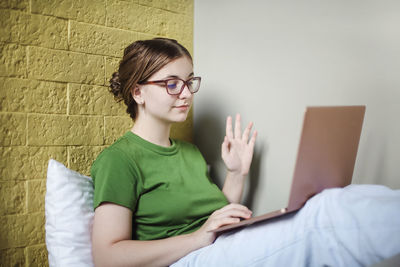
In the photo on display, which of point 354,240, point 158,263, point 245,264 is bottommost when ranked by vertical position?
point 158,263

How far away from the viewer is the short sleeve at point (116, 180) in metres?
1.13

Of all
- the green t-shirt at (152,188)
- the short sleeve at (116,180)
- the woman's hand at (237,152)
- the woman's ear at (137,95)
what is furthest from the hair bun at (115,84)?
the woman's hand at (237,152)

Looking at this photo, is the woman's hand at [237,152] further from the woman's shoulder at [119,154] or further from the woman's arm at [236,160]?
the woman's shoulder at [119,154]

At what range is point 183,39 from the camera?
1929 mm

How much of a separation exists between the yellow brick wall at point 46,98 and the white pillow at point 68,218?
183 mm

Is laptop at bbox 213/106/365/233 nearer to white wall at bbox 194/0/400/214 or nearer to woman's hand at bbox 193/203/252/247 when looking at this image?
woman's hand at bbox 193/203/252/247

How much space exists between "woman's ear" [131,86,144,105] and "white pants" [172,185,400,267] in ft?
2.09

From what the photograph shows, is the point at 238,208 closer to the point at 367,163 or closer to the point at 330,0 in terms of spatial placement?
the point at 367,163

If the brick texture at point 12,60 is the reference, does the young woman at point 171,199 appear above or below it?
below

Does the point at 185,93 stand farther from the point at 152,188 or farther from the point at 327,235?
the point at 327,235

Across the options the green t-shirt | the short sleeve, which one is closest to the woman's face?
the green t-shirt

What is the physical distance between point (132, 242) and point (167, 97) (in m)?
0.53

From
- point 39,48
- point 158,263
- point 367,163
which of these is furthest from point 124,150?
point 367,163

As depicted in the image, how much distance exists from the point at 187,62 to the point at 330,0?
1.91 ft
